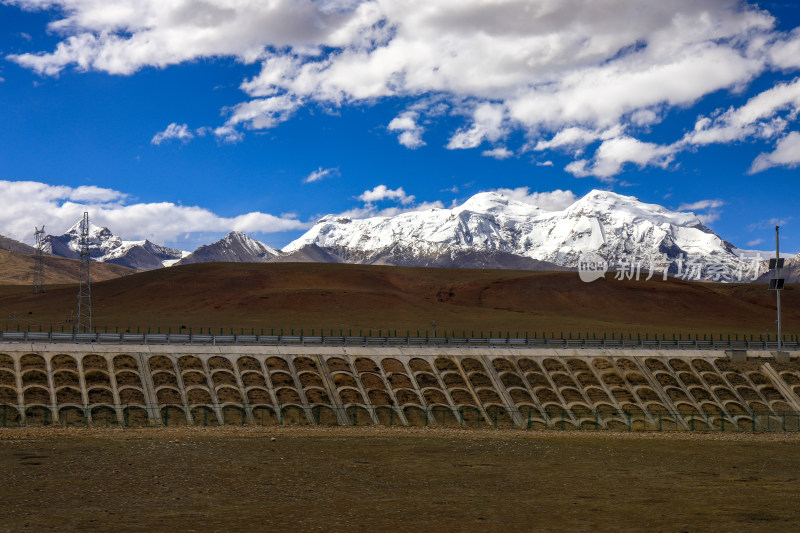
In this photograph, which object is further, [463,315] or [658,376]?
[463,315]

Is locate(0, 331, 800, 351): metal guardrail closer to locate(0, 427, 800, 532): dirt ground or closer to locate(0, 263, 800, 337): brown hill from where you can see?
locate(0, 427, 800, 532): dirt ground

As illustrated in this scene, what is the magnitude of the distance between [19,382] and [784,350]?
235 feet

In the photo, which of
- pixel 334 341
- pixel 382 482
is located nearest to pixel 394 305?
pixel 334 341

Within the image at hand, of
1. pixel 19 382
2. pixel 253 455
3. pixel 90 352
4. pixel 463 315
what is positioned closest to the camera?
pixel 253 455

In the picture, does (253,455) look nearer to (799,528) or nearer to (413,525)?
(413,525)

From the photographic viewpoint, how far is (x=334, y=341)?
69.1 metres

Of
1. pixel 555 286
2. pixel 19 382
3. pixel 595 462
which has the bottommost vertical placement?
pixel 595 462

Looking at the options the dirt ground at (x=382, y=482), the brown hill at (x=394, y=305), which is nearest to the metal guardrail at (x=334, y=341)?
the dirt ground at (x=382, y=482)

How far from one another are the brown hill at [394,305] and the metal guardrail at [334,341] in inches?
1611

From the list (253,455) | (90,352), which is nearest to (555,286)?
(90,352)

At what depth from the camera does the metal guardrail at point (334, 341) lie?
63312 mm

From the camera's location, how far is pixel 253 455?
39938mm

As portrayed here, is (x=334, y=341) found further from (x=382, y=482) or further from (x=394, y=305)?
(x=394, y=305)

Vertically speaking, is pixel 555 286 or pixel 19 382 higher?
pixel 555 286
